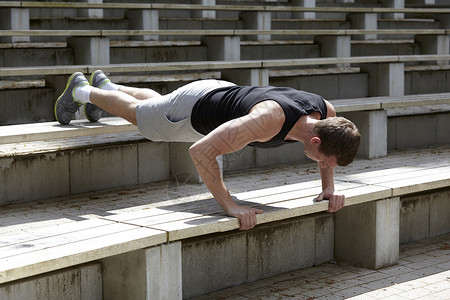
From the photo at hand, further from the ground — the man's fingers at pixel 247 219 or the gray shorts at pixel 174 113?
the gray shorts at pixel 174 113

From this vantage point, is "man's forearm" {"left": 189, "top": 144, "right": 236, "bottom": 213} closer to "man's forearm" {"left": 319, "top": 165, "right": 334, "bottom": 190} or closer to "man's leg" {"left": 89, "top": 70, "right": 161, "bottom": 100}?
"man's forearm" {"left": 319, "top": 165, "right": 334, "bottom": 190}

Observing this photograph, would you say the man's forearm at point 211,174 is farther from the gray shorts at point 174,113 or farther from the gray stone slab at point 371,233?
the gray stone slab at point 371,233

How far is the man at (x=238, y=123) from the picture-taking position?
11.2 feet

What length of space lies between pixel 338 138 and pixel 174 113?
0.97m

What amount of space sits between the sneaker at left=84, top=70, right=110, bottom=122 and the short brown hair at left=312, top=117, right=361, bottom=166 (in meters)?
1.72

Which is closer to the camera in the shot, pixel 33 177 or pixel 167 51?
pixel 33 177

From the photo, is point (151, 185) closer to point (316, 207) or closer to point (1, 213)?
point (1, 213)

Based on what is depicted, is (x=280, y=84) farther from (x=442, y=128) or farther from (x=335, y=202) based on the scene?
(x=335, y=202)

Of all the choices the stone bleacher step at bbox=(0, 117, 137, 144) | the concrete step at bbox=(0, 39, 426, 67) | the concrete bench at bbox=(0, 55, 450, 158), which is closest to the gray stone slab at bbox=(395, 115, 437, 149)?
the concrete bench at bbox=(0, 55, 450, 158)

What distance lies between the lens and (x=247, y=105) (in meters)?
3.59

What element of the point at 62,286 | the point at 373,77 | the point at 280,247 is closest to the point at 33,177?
the point at 62,286

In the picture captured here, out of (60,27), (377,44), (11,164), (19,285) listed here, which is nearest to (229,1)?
(377,44)

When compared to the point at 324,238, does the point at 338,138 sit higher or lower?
higher

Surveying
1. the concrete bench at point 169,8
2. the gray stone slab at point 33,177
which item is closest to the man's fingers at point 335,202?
the gray stone slab at point 33,177
